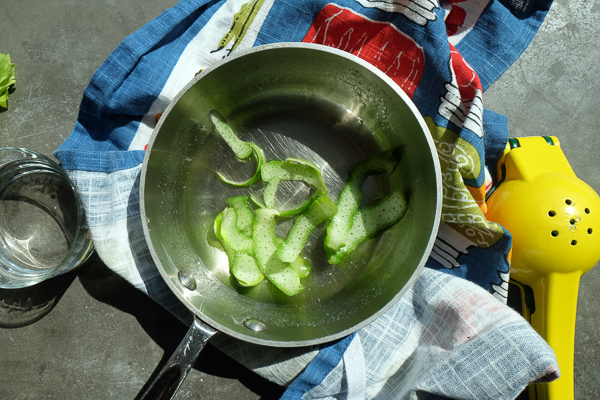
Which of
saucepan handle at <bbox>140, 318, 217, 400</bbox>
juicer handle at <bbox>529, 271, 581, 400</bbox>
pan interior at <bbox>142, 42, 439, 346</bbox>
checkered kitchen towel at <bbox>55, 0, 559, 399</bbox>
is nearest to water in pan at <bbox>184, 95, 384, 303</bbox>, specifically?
pan interior at <bbox>142, 42, 439, 346</bbox>

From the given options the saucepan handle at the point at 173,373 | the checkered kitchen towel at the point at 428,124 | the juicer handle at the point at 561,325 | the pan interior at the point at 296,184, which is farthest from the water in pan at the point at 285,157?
the juicer handle at the point at 561,325

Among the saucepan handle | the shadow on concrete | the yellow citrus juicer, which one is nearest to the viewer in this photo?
the saucepan handle

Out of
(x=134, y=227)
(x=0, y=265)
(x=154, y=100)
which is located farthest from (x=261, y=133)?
(x=0, y=265)

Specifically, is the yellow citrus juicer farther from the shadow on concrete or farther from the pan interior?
the shadow on concrete

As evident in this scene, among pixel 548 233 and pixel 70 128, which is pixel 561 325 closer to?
pixel 548 233

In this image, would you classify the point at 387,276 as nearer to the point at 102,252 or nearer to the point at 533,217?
the point at 533,217

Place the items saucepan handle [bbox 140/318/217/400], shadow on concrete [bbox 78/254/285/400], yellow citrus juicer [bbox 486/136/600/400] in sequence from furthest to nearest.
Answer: shadow on concrete [bbox 78/254/285/400], yellow citrus juicer [bbox 486/136/600/400], saucepan handle [bbox 140/318/217/400]

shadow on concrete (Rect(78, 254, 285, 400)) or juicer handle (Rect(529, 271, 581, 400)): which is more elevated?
juicer handle (Rect(529, 271, 581, 400))
